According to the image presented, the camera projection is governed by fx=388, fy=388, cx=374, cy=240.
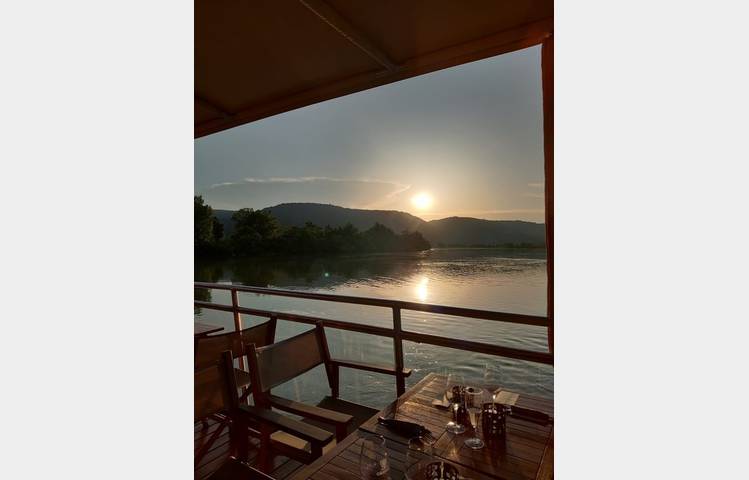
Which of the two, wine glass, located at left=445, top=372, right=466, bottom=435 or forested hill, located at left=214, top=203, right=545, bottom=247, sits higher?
forested hill, located at left=214, top=203, right=545, bottom=247

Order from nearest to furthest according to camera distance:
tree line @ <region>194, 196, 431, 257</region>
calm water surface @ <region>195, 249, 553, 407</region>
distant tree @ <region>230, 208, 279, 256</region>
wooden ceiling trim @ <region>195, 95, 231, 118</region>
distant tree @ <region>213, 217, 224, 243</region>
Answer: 1. wooden ceiling trim @ <region>195, 95, 231, 118</region>
2. calm water surface @ <region>195, 249, 553, 407</region>
3. distant tree @ <region>213, 217, 224, 243</region>
4. distant tree @ <region>230, 208, 279, 256</region>
5. tree line @ <region>194, 196, 431, 257</region>

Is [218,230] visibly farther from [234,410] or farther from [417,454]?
[417,454]

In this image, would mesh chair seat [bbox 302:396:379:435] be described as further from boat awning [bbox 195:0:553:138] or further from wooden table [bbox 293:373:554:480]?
boat awning [bbox 195:0:553:138]

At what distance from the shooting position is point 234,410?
5.66ft

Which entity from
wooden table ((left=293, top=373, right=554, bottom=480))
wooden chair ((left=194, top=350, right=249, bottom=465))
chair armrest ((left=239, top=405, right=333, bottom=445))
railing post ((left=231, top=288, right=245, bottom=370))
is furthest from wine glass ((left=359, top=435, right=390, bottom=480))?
railing post ((left=231, top=288, right=245, bottom=370))

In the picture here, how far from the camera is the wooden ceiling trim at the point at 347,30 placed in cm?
155

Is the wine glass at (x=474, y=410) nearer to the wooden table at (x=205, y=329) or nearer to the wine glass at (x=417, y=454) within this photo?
the wine glass at (x=417, y=454)

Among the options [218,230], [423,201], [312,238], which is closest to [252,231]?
[312,238]

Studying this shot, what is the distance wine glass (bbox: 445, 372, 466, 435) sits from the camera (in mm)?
1398

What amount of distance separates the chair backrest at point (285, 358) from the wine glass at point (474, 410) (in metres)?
0.98

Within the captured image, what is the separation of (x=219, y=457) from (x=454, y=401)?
153 centimetres

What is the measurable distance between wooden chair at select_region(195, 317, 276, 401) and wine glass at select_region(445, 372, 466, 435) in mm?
1122
